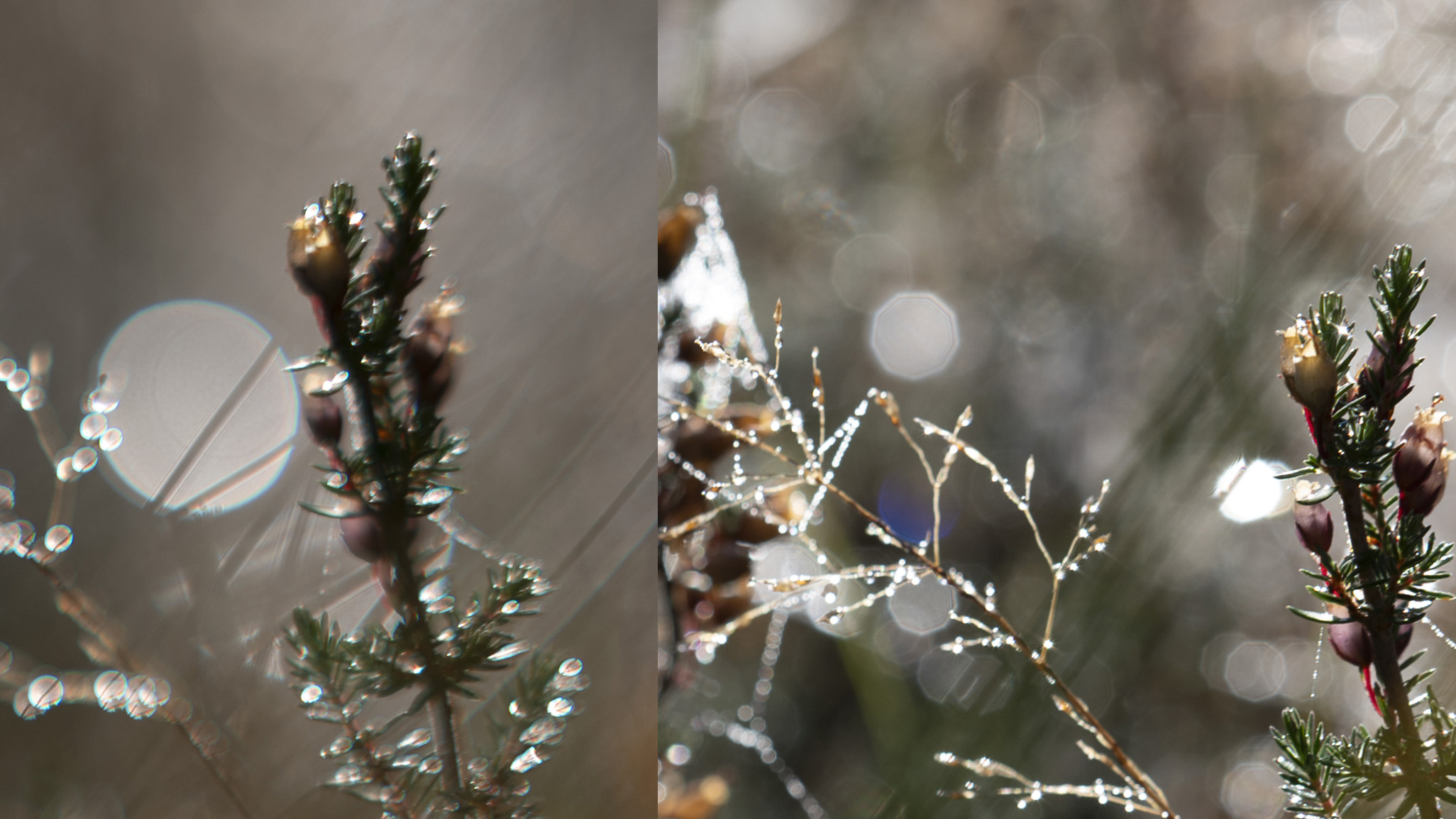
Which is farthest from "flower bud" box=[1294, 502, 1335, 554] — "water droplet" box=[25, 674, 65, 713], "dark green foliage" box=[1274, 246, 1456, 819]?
"water droplet" box=[25, 674, 65, 713]

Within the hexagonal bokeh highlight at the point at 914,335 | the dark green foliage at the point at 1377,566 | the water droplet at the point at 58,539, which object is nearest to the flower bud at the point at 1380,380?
the dark green foliage at the point at 1377,566

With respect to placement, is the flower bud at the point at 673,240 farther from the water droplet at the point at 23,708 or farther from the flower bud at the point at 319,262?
the water droplet at the point at 23,708

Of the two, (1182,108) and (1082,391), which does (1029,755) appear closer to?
(1082,391)

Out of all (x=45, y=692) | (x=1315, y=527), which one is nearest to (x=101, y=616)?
(x=45, y=692)

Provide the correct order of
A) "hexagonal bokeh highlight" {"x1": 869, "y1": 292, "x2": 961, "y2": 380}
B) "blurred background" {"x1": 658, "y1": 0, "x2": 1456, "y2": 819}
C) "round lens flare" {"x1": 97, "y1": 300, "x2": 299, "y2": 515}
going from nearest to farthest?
1. "round lens flare" {"x1": 97, "y1": 300, "x2": 299, "y2": 515}
2. "blurred background" {"x1": 658, "y1": 0, "x2": 1456, "y2": 819}
3. "hexagonal bokeh highlight" {"x1": 869, "y1": 292, "x2": 961, "y2": 380}

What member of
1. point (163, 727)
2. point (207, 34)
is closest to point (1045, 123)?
point (207, 34)

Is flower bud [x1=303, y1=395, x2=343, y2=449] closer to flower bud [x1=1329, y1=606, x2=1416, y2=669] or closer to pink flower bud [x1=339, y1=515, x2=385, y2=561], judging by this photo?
pink flower bud [x1=339, y1=515, x2=385, y2=561]
